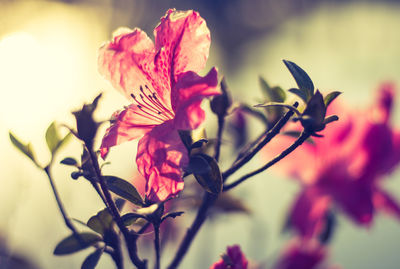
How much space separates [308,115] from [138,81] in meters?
0.21

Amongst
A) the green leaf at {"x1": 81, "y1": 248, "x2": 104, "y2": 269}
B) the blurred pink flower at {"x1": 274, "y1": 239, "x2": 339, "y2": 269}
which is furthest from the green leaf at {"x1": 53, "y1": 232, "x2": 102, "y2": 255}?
the blurred pink flower at {"x1": 274, "y1": 239, "x2": 339, "y2": 269}

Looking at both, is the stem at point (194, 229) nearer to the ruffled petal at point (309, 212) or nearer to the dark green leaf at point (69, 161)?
the dark green leaf at point (69, 161)

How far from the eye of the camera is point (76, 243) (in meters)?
0.46

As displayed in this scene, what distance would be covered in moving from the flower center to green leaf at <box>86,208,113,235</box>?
5.5 inches

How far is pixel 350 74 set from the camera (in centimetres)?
372

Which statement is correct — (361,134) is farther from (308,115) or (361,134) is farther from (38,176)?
(38,176)

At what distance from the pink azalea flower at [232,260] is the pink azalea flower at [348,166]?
1.35 ft

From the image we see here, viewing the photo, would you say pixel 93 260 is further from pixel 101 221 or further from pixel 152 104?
pixel 152 104

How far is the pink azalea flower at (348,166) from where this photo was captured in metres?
0.81

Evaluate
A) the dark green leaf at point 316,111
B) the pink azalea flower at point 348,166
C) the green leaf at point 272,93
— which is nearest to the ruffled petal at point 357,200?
the pink azalea flower at point 348,166

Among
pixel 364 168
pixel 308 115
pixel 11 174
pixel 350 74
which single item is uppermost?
pixel 308 115

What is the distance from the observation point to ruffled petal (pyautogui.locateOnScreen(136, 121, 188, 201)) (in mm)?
417

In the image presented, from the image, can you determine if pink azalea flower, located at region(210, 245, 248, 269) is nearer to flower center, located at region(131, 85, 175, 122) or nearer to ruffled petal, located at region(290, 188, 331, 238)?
flower center, located at region(131, 85, 175, 122)

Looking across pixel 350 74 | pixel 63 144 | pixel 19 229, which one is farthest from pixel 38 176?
pixel 350 74
